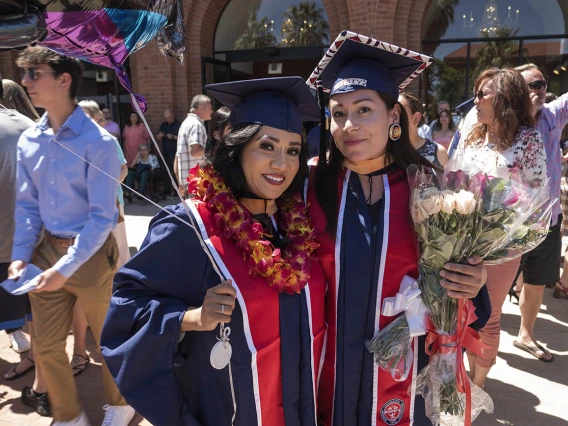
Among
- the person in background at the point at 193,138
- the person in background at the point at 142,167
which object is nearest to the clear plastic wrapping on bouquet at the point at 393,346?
the person in background at the point at 193,138

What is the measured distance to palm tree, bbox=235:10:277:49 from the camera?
30.2ft

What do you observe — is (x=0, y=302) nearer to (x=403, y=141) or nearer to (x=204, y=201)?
(x=204, y=201)

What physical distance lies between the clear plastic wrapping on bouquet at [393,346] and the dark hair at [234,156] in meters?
0.72

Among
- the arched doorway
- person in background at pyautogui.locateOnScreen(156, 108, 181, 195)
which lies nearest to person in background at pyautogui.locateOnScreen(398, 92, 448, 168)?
the arched doorway

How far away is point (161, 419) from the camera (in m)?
1.40

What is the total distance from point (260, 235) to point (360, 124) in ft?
1.88

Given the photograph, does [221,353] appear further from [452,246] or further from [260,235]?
[452,246]

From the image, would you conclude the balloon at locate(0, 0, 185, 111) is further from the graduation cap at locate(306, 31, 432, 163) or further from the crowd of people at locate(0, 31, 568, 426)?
the graduation cap at locate(306, 31, 432, 163)

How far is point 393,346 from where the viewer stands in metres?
1.53

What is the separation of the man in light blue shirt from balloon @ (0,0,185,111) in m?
1.17

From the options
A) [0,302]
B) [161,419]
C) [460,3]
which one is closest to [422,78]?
[460,3]

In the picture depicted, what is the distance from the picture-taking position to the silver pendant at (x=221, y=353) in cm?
134

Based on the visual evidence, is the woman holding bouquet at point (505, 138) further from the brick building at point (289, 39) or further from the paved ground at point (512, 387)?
the brick building at point (289, 39)

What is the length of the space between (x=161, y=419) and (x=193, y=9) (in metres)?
8.85
